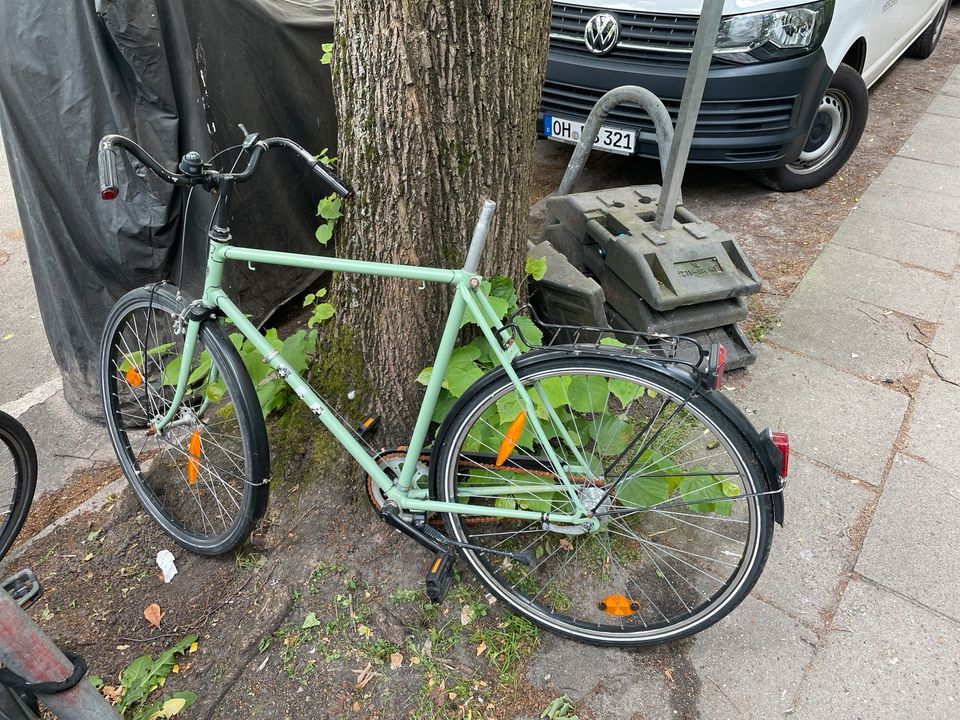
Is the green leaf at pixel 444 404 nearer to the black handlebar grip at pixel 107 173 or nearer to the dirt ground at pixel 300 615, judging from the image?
the dirt ground at pixel 300 615

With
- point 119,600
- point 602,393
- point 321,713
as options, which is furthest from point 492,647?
point 119,600

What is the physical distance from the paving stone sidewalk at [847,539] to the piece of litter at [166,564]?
4.37ft

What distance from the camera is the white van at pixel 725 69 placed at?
3.84 meters

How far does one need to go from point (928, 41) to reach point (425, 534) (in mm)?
8058

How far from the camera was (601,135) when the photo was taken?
4.18 meters

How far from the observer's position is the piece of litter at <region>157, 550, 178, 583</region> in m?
2.40

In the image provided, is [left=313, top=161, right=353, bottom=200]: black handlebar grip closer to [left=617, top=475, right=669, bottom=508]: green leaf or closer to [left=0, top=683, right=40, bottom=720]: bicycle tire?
[left=617, top=475, right=669, bottom=508]: green leaf

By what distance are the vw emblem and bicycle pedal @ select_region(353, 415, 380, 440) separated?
2890 millimetres

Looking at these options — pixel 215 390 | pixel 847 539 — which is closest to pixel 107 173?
pixel 215 390

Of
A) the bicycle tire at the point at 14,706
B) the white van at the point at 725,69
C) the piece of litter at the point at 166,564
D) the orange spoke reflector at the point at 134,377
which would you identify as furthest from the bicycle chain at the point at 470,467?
the white van at the point at 725,69

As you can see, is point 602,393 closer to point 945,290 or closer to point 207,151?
point 207,151

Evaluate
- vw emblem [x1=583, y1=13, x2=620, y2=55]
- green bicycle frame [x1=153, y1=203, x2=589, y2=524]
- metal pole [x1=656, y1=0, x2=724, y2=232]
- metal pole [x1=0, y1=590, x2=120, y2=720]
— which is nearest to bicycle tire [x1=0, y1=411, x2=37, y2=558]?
green bicycle frame [x1=153, y1=203, x2=589, y2=524]

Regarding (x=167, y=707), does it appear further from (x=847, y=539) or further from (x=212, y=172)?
(x=847, y=539)

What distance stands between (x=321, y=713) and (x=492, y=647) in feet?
1.76
